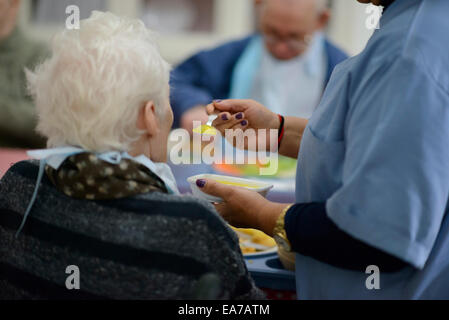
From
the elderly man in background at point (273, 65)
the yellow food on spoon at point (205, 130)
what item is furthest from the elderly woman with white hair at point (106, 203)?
the elderly man in background at point (273, 65)

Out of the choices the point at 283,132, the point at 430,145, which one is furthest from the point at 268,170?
the point at 430,145

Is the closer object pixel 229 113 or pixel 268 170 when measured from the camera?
pixel 229 113

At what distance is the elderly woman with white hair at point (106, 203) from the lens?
3.12ft

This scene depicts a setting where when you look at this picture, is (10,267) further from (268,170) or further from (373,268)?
(268,170)

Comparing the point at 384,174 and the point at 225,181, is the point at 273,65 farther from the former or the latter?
the point at 384,174

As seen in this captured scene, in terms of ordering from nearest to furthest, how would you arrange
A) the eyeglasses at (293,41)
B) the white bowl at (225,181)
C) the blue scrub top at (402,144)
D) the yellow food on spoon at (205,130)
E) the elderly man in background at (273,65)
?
the blue scrub top at (402,144) < the white bowl at (225,181) < the yellow food on spoon at (205,130) < the elderly man in background at (273,65) < the eyeglasses at (293,41)

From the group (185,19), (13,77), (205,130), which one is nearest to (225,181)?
(205,130)

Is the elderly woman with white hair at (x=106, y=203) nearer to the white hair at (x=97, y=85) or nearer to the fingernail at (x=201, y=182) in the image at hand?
the white hair at (x=97, y=85)

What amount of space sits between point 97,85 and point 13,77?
7.06 ft

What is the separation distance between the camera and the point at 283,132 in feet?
4.78

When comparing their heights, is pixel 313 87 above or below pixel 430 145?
below

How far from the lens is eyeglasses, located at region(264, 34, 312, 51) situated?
9.14ft

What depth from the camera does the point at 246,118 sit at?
144 cm

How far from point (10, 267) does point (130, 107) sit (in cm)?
43
